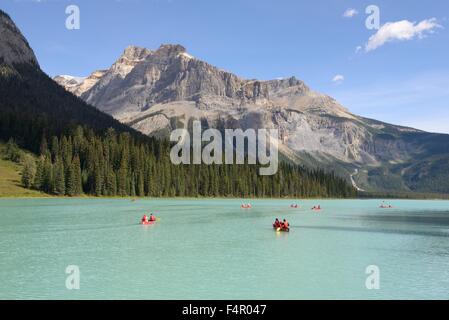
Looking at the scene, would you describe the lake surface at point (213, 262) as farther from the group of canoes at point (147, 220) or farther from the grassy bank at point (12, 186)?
the grassy bank at point (12, 186)

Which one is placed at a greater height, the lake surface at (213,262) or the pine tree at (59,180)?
the pine tree at (59,180)

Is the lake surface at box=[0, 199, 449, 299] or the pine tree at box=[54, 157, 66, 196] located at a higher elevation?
the pine tree at box=[54, 157, 66, 196]

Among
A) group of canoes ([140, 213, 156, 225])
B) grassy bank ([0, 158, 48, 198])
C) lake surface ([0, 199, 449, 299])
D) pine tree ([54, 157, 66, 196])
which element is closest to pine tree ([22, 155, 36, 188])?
grassy bank ([0, 158, 48, 198])

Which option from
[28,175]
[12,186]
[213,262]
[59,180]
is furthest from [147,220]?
[28,175]

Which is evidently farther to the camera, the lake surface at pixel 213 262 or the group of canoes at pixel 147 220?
the group of canoes at pixel 147 220

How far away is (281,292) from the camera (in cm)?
3712

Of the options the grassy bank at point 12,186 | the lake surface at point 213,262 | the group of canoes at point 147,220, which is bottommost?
the lake surface at point 213,262

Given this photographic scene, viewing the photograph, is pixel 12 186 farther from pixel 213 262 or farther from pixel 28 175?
pixel 213 262

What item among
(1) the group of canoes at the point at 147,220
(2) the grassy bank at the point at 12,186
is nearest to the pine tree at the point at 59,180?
(2) the grassy bank at the point at 12,186

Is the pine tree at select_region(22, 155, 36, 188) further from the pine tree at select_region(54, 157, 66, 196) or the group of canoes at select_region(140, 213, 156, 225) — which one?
the group of canoes at select_region(140, 213, 156, 225)

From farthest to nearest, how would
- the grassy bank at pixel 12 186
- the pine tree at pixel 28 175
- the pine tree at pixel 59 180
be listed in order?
the pine tree at pixel 59 180 < the pine tree at pixel 28 175 < the grassy bank at pixel 12 186

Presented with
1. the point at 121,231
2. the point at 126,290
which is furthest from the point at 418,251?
the point at 121,231

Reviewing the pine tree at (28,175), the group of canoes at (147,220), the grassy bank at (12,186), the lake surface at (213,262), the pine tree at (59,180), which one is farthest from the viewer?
the pine tree at (59,180)

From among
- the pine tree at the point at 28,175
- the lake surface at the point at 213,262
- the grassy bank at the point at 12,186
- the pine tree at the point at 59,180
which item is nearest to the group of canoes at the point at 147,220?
the lake surface at the point at 213,262
